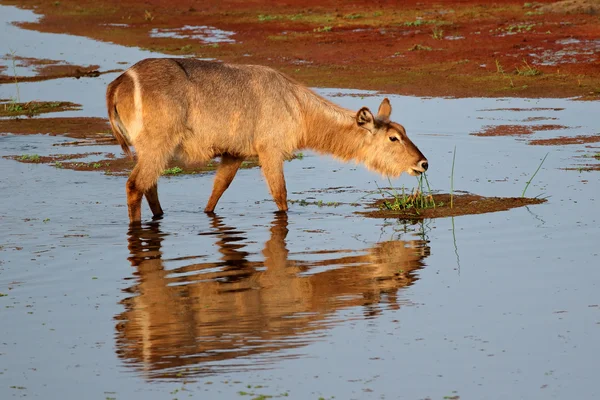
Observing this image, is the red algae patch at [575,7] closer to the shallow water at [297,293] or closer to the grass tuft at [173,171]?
the shallow water at [297,293]

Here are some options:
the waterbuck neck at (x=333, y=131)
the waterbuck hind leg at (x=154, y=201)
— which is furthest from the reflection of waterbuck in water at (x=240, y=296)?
the waterbuck neck at (x=333, y=131)

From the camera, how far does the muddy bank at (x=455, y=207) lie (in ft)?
32.0

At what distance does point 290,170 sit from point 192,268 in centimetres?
487

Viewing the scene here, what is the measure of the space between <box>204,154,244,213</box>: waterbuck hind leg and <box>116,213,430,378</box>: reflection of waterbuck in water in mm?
916

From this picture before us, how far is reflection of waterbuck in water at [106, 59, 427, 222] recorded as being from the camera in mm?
9508

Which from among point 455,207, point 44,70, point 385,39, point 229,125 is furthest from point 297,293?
point 385,39

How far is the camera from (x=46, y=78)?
22.9 meters

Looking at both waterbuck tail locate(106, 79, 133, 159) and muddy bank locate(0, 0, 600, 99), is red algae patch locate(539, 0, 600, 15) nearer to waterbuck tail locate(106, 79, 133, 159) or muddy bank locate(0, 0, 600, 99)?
muddy bank locate(0, 0, 600, 99)

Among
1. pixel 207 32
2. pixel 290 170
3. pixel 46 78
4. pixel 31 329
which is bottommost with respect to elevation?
pixel 31 329

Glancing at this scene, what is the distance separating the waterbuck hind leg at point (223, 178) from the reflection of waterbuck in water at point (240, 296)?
36.1 inches

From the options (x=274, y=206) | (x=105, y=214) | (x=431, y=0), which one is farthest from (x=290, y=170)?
(x=431, y=0)

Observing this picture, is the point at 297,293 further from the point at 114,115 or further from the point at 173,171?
the point at 173,171

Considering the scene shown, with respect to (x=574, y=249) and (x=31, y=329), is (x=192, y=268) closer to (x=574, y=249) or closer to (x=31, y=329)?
(x=31, y=329)

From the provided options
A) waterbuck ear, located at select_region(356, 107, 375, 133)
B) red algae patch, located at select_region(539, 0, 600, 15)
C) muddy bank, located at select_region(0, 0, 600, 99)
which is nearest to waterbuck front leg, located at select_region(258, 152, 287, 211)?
waterbuck ear, located at select_region(356, 107, 375, 133)
